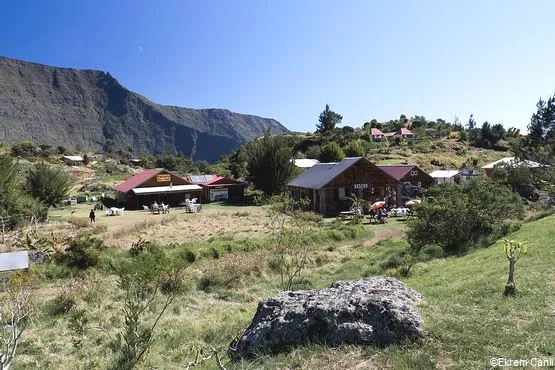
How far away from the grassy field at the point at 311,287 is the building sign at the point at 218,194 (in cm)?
2173

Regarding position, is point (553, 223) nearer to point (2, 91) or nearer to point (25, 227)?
point (25, 227)

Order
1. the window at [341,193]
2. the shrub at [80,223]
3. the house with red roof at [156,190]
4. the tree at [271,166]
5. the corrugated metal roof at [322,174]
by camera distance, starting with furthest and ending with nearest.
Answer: the tree at [271,166], the house with red roof at [156,190], the window at [341,193], the corrugated metal roof at [322,174], the shrub at [80,223]

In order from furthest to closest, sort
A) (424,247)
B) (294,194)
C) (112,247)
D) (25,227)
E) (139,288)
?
(294,194)
(25,227)
(112,247)
(424,247)
(139,288)

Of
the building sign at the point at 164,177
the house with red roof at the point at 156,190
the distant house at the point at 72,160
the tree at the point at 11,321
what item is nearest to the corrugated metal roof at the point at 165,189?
the house with red roof at the point at 156,190

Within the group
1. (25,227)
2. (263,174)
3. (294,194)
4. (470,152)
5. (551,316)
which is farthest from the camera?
(470,152)

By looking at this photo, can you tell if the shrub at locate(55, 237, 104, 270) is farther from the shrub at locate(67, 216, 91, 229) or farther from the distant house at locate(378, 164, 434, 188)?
the distant house at locate(378, 164, 434, 188)

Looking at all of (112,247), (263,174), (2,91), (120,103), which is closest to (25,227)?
(112,247)

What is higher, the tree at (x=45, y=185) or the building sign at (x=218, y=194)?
the tree at (x=45, y=185)

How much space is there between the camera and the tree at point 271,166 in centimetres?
4481

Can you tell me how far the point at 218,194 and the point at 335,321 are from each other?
136 feet

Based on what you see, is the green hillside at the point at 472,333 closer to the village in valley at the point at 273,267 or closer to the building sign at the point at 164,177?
the village in valley at the point at 273,267

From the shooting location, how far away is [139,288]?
933 cm

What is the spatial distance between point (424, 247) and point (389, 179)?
19.8m

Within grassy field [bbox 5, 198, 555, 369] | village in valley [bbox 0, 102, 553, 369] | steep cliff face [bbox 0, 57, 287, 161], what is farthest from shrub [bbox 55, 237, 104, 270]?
steep cliff face [bbox 0, 57, 287, 161]
